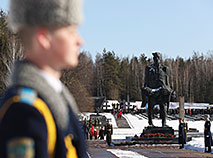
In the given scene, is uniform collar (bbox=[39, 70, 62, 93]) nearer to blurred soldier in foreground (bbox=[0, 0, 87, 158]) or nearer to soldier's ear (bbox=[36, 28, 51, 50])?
blurred soldier in foreground (bbox=[0, 0, 87, 158])

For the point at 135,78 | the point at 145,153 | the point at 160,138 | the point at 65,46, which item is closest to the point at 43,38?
the point at 65,46

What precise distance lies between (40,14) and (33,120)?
438 mm

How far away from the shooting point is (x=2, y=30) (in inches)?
1288

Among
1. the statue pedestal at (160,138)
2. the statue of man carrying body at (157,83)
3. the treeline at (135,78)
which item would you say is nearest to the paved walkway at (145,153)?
the statue pedestal at (160,138)

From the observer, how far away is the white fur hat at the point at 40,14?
1.55 m

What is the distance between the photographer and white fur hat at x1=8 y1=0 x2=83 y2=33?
1551 millimetres

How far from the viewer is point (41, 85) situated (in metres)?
1.52

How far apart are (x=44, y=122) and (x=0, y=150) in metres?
0.18

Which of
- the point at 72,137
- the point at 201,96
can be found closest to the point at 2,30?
the point at 72,137

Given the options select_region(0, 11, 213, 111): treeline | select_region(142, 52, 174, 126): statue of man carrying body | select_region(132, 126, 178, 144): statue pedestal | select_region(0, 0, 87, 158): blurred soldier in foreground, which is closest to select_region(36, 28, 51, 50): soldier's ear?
select_region(0, 0, 87, 158): blurred soldier in foreground

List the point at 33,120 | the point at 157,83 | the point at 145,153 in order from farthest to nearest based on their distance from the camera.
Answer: the point at 157,83 < the point at 145,153 < the point at 33,120

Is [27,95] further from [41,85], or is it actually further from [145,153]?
[145,153]

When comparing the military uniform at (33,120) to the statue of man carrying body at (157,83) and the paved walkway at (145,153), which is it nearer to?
the paved walkway at (145,153)

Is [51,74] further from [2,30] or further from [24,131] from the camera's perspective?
[2,30]
